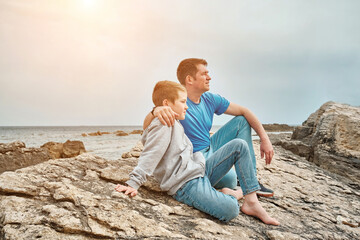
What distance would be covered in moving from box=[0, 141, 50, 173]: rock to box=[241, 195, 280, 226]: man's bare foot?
3.98 meters

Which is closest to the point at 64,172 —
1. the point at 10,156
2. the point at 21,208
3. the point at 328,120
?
the point at 21,208

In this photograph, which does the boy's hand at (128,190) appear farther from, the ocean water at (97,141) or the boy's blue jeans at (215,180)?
the ocean water at (97,141)

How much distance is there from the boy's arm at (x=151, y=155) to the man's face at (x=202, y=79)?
92 cm

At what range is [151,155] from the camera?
202 centimetres

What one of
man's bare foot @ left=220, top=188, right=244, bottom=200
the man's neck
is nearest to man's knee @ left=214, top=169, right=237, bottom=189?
man's bare foot @ left=220, top=188, right=244, bottom=200

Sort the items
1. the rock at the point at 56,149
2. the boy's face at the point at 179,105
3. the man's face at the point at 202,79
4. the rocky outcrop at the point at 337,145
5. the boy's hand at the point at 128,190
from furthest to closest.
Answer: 1. the rock at the point at 56,149
2. the rocky outcrop at the point at 337,145
3. the man's face at the point at 202,79
4. the boy's face at the point at 179,105
5. the boy's hand at the point at 128,190

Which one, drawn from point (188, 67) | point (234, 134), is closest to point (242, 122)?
point (234, 134)

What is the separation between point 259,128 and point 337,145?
96.7 inches

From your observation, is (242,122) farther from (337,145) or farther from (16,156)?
(16,156)

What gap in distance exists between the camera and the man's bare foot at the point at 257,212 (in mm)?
2221

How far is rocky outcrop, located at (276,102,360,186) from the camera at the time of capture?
Result: 169 inches

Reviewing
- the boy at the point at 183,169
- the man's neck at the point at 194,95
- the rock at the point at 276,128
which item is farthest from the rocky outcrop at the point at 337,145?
the rock at the point at 276,128

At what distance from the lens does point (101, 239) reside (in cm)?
152

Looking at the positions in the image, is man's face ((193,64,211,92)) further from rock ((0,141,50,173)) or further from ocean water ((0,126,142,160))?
ocean water ((0,126,142,160))
